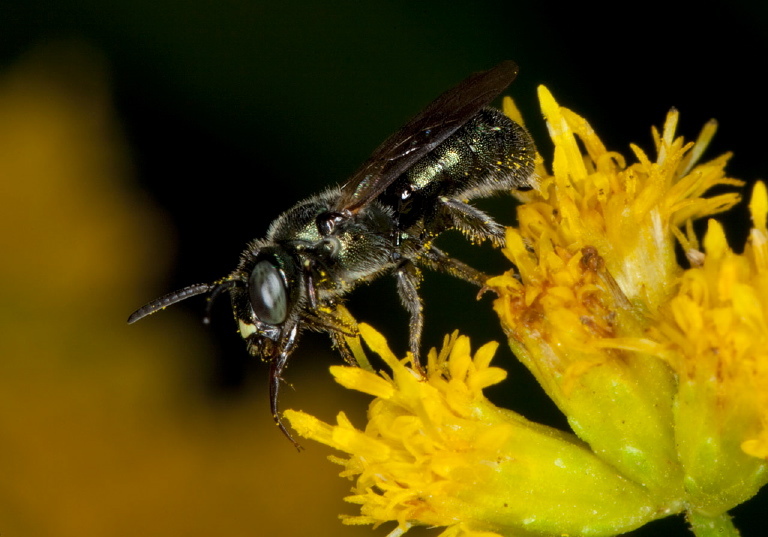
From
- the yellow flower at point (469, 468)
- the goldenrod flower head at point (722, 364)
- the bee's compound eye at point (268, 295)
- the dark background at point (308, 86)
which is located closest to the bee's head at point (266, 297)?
the bee's compound eye at point (268, 295)

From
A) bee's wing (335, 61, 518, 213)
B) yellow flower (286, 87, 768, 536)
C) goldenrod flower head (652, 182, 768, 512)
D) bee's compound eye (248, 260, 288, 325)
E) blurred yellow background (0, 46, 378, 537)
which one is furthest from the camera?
blurred yellow background (0, 46, 378, 537)

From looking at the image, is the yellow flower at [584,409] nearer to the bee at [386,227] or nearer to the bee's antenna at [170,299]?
the bee at [386,227]

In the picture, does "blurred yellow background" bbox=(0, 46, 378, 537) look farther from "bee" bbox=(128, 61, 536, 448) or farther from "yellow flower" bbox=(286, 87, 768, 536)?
"yellow flower" bbox=(286, 87, 768, 536)

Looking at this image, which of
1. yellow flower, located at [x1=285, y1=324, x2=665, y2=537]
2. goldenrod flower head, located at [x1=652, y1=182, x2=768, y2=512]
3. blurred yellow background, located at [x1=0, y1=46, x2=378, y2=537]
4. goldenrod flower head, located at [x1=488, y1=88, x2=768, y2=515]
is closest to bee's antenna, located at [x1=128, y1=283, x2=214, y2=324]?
yellow flower, located at [x1=285, y1=324, x2=665, y2=537]

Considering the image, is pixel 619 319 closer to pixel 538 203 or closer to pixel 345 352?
pixel 538 203

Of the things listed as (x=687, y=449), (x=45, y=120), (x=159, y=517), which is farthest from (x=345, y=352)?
(x=45, y=120)

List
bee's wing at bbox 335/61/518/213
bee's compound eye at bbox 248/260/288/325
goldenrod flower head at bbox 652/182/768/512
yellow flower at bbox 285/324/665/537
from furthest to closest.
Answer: bee's wing at bbox 335/61/518/213 → bee's compound eye at bbox 248/260/288/325 → yellow flower at bbox 285/324/665/537 → goldenrod flower head at bbox 652/182/768/512
